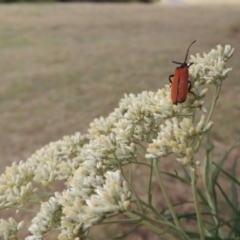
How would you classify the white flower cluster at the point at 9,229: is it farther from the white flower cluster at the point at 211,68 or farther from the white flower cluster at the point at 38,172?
the white flower cluster at the point at 211,68

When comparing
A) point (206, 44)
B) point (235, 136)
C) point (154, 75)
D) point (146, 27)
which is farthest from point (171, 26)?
point (235, 136)

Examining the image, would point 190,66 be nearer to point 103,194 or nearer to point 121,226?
point 103,194

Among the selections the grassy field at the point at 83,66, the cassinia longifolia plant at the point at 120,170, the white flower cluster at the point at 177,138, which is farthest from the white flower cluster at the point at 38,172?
the grassy field at the point at 83,66

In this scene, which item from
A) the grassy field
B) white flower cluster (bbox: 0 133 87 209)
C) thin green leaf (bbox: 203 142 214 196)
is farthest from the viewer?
the grassy field

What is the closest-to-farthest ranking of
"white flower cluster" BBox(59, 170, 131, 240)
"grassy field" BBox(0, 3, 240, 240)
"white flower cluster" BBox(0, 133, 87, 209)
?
1. "white flower cluster" BBox(59, 170, 131, 240)
2. "white flower cluster" BBox(0, 133, 87, 209)
3. "grassy field" BBox(0, 3, 240, 240)

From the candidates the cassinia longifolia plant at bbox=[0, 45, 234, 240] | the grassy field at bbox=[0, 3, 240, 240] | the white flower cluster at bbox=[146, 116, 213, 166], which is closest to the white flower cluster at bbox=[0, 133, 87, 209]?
the cassinia longifolia plant at bbox=[0, 45, 234, 240]

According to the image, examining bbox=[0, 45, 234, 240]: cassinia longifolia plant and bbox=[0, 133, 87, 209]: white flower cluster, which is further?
bbox=[0, 133, 87, 209]: white flower cluster

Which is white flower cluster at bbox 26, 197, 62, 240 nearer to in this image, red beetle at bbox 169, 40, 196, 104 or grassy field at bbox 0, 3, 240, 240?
red beetle at bbox 169, 40, 196, 104
